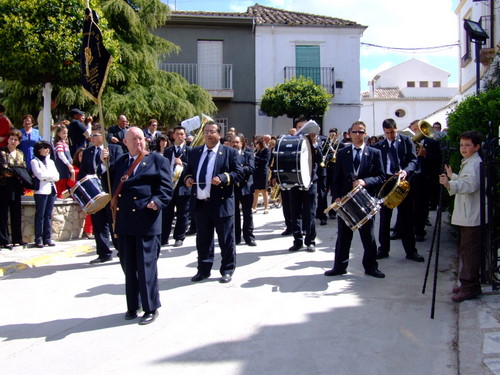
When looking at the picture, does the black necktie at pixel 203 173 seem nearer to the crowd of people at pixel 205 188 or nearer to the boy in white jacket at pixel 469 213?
the crowd of people at pixel 205 188

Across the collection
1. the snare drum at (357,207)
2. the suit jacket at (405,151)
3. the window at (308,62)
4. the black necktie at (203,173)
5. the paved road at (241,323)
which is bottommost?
the paved road at (241,323)

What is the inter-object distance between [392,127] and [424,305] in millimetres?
3160

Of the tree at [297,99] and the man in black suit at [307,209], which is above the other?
the tree at [297,99]

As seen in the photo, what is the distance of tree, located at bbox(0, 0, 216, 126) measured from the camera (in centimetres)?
923

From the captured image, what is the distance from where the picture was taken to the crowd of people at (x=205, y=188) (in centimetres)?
514

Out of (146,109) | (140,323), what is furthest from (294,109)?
(140,323)

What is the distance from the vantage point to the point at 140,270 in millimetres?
5055

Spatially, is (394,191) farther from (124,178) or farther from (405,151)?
(124,178)

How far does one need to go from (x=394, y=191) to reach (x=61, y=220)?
623 centimetres

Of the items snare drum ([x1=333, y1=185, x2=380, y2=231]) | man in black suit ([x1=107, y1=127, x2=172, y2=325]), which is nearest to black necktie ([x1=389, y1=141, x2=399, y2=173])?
snare drum ([x1=333, y1=185, x2=380, y2=231])

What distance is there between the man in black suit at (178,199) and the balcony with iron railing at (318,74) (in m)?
15.5

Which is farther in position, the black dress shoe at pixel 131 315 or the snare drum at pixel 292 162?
the snare drum at pixel 292 162

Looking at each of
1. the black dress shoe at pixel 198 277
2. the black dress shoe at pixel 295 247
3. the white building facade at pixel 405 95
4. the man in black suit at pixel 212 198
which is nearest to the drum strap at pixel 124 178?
the man in black suit at pixel 212 198

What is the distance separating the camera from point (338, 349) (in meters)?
4.31
